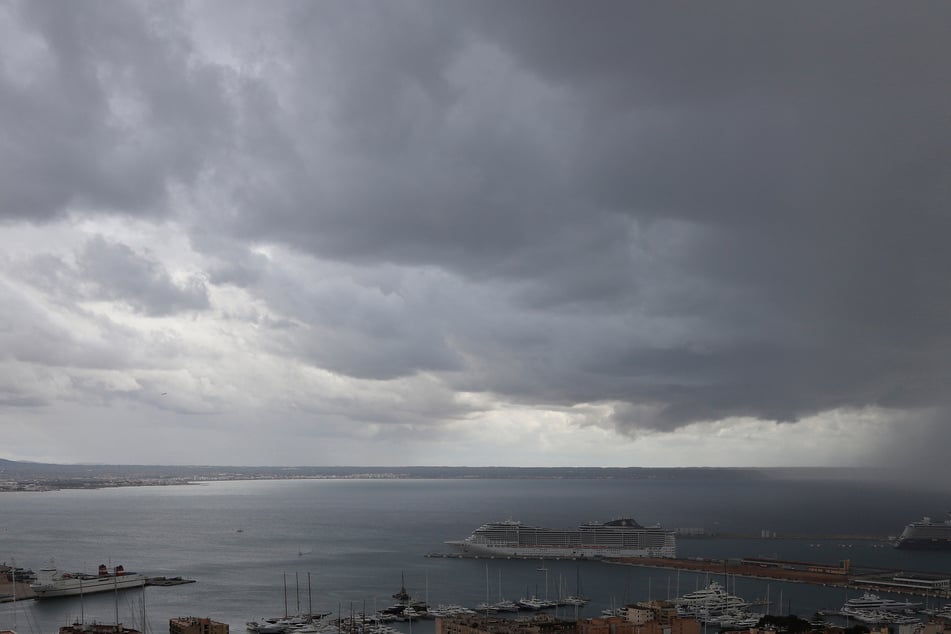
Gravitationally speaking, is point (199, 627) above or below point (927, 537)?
above

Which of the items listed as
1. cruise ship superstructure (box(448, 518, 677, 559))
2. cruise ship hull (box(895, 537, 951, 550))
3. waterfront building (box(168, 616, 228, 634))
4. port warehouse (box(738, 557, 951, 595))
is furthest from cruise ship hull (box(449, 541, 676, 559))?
waterfront building (box(168, 616, 228, 634))

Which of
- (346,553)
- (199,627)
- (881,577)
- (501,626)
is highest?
(501,626)

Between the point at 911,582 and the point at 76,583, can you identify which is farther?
the point at 911,582

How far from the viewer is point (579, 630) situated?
3462 centimetres

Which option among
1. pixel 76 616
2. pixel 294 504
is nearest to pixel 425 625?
pixel 76 616

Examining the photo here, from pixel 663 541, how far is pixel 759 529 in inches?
896

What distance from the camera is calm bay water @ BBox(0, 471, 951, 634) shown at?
46562 millimetres

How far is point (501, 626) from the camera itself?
1281 inches

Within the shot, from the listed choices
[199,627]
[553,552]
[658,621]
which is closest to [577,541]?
[553,552]

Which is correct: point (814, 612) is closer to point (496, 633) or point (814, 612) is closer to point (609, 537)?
point (496, 633)

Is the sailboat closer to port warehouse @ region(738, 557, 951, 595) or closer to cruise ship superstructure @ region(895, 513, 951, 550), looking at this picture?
port warehouse @ region(738, 557, 951, 595)

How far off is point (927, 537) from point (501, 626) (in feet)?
188

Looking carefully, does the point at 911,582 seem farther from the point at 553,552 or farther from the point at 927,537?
the point at 553,552

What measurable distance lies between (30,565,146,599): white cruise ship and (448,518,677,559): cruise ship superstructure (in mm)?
28712
